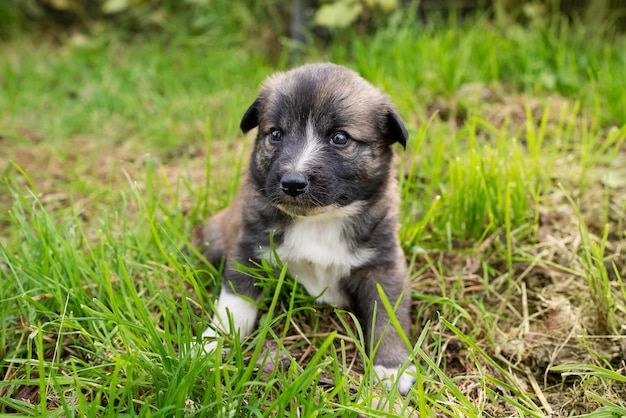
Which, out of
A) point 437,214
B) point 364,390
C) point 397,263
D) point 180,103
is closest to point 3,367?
point 364,390

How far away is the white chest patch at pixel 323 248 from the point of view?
2934 millimetres

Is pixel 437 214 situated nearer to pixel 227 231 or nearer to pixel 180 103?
pixel 227 231

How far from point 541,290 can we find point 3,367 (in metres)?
2.82

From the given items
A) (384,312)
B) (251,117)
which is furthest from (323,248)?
(251,117)

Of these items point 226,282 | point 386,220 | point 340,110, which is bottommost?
point 226,282

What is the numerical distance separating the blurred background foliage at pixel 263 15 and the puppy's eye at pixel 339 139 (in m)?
3.73

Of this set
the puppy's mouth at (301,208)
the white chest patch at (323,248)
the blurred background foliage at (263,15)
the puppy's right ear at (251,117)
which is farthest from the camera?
the blurred background foliage at (263,15)

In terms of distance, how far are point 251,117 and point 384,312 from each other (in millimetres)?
1243

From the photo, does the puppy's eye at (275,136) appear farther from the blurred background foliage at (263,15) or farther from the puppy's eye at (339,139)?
the blurred background foliage at (263,15)

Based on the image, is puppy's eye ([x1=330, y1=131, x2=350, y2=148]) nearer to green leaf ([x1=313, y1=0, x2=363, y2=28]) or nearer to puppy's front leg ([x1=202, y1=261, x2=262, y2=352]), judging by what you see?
puppy's front leg ([x1=202, y1=261, x2=262, y2=352])

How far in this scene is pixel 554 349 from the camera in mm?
2934

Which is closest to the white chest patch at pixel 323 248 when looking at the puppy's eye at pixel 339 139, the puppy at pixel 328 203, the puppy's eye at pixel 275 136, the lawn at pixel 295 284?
the puppy at pixel 328 203

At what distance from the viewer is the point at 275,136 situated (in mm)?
2912

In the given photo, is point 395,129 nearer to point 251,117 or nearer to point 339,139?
point 339,139
